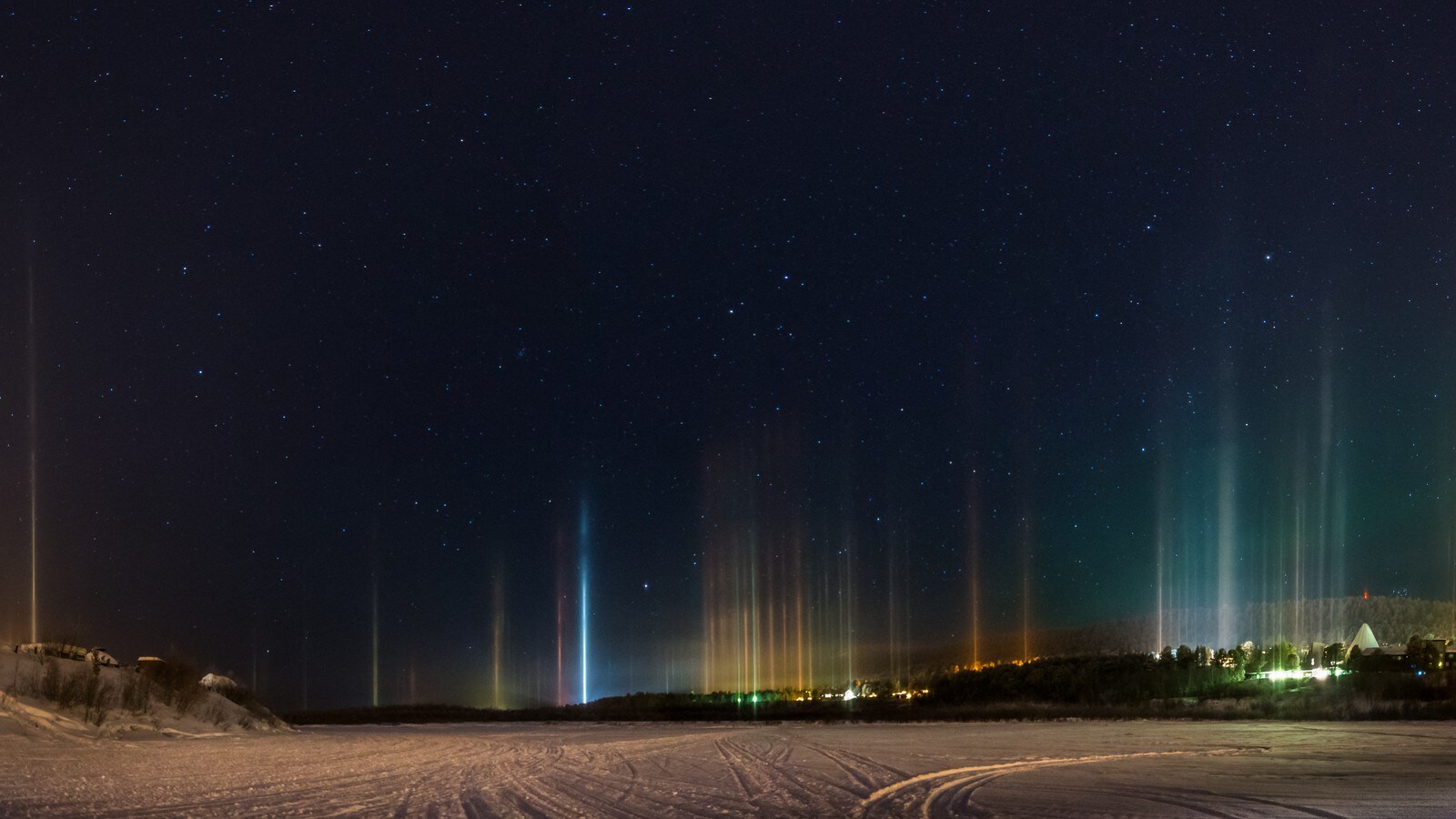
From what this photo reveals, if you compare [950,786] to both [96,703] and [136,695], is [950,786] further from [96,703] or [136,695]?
[136,695]

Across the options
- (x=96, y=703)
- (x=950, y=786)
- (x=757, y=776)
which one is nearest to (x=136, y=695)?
(x=96, y=703)

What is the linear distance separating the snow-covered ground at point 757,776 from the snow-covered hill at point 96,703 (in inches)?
22.7

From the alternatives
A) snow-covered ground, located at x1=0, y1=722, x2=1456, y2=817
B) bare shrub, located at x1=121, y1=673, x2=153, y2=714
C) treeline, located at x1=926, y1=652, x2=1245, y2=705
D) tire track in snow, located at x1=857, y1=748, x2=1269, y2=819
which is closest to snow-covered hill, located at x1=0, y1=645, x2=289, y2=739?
bare shrub, located at x1=121, y1=673, x2=153, y2=714

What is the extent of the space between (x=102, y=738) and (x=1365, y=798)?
49.8 feet

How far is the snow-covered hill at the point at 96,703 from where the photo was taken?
15266 mm

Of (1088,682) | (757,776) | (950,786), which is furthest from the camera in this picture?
(1088,682)

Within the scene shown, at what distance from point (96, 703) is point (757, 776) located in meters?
11.4

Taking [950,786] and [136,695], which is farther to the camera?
[136,695]

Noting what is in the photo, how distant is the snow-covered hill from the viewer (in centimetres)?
1527

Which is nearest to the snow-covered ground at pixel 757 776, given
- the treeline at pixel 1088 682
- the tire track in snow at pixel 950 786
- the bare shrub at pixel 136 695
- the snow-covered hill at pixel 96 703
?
the tire track in snow at pixel 950 786

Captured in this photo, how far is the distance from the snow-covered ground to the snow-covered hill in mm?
577

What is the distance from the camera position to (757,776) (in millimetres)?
12359

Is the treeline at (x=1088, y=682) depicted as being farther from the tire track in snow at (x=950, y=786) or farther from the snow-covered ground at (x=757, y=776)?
the tire track in snow at (x=950, y=786)

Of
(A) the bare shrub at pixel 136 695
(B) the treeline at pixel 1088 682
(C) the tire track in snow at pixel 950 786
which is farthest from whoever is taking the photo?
(B) the treeline at pixel 1088 682
